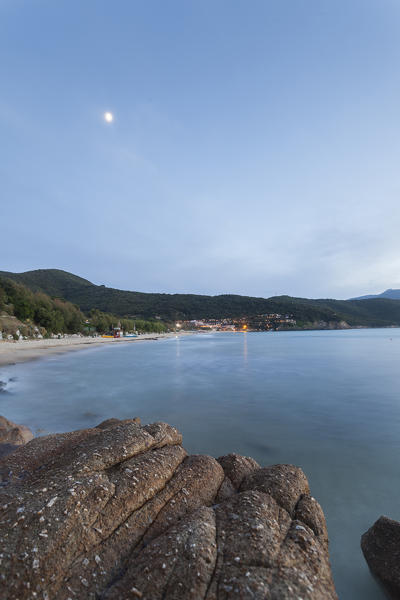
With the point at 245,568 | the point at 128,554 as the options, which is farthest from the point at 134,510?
the point at 245,568

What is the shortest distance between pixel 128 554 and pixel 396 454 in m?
8.99

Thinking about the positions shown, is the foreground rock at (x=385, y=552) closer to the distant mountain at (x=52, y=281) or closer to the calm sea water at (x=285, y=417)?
the calm sea water at (x=285, y=417)

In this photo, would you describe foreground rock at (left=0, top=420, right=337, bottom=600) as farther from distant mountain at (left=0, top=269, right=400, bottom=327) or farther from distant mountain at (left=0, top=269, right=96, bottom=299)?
distant mountain at (left=0, top=269, right=96, bottom=299)

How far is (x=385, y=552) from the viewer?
388 cm

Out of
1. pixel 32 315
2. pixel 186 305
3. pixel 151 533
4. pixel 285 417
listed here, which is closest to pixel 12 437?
pixel 151 533

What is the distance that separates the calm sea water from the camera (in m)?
5.71

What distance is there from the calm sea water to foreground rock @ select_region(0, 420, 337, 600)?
1914 millimetres

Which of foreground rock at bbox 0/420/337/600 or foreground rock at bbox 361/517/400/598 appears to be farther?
foreground rock at bbox 361/517/400/598

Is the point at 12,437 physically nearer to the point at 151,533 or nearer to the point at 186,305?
the point at 151,533

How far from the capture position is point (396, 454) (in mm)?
8539

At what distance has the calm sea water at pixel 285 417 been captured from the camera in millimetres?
5711


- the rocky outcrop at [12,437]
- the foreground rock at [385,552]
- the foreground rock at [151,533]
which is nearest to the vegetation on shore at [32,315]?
the rocky outcrop at [12,437]

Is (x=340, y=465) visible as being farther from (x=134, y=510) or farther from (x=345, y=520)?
(x=134, y=510)

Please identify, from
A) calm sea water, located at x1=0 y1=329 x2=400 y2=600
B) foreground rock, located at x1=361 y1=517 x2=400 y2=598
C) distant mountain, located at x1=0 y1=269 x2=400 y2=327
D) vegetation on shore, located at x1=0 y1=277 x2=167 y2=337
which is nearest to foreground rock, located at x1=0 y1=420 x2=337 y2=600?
foreground rock, located at x1=361 y1=517 x2=400 y2=598
